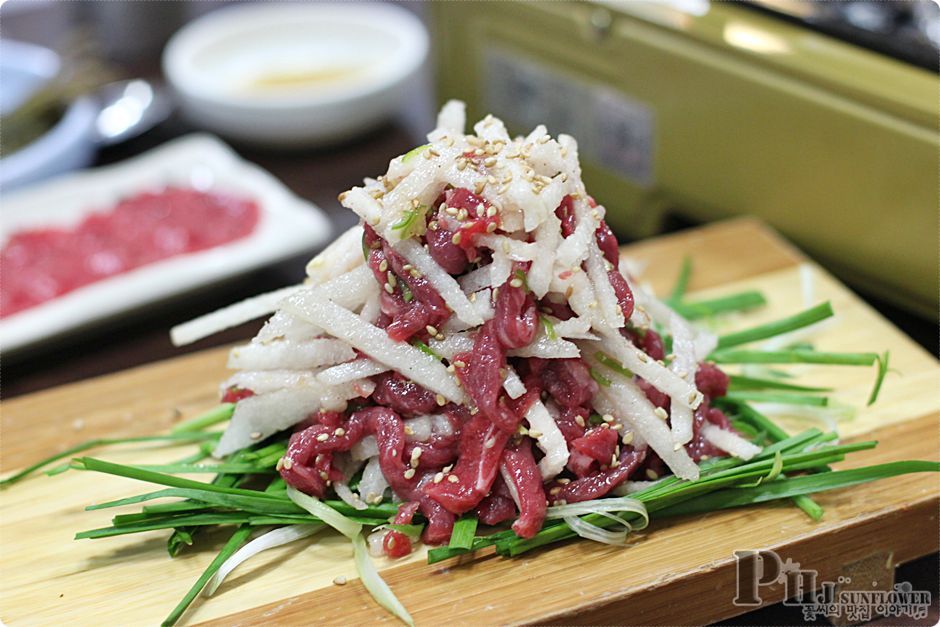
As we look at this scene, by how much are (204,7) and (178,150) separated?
97.4 inches

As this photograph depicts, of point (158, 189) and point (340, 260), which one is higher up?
point (340, 260)

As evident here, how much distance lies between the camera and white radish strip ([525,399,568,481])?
2.07 m

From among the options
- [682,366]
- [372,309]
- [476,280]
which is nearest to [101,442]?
[372,309]

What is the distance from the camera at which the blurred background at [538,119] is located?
2.97 m

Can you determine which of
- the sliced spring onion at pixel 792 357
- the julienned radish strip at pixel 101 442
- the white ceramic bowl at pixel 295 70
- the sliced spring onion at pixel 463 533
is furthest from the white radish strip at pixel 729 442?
the white ceramic bowl at pixel 295 70

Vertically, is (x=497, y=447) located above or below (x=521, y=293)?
below

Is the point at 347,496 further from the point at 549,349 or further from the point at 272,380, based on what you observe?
→ the point at 549,349

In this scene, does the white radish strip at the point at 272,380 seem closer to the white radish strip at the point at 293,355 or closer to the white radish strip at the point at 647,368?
the white radish strip at the point at 293,355

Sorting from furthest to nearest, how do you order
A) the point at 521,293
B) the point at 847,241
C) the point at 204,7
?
the point at 204,7, the point at 847,241, the point at 521,293

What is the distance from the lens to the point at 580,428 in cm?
213

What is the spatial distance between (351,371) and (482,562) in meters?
0.49

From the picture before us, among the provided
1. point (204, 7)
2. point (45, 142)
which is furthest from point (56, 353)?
point (204, 7)

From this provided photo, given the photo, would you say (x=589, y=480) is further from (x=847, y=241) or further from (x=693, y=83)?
(x=693, y=83)

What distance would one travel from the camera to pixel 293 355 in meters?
2.21
